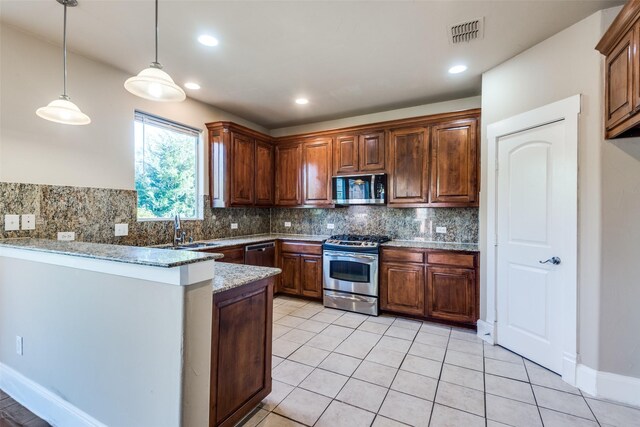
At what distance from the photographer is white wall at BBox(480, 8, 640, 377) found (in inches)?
80.6

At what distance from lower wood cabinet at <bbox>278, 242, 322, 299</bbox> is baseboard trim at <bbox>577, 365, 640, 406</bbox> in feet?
9.37

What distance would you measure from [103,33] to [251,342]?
8.99 ft

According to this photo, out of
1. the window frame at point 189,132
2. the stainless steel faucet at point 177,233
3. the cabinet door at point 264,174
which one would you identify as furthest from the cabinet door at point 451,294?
the window frame at point 189,132

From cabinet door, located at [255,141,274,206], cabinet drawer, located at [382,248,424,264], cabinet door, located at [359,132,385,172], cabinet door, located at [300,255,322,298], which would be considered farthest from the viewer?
cabinet door, located at [255,141,274,206]

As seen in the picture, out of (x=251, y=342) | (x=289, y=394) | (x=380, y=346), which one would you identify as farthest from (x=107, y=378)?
(x=380, y=346)

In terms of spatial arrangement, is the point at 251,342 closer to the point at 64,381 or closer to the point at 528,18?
the point at 64,381

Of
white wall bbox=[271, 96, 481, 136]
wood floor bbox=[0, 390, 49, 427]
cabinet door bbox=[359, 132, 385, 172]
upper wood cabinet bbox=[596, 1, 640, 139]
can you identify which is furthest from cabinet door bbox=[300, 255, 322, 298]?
upper wood cabinet bbox=[596, 1, 640, 139]

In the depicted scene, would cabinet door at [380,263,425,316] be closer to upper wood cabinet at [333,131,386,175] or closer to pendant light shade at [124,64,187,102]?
upper wood cabinet at [333,131,386,175]

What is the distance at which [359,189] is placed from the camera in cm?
413

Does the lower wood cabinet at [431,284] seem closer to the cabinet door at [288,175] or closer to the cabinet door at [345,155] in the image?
the cabinet door at [345,155]

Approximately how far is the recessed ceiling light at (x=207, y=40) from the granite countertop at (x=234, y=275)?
192 cm

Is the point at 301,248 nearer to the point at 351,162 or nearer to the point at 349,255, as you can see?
the point at 349,255

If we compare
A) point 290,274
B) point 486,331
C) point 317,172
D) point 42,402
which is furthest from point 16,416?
point 486,331

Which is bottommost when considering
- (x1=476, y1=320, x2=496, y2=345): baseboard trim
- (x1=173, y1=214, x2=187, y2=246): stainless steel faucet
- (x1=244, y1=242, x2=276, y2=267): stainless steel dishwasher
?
(x1=476, y1=320, x2=496, y2=345): baseboard trim
